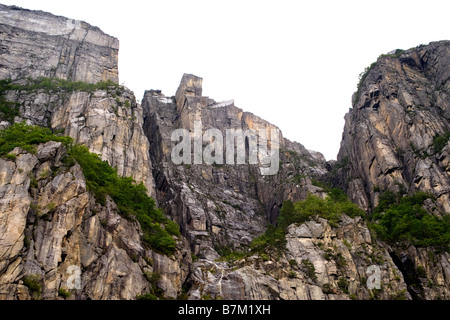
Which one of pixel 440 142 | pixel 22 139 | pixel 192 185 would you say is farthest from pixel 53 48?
pixel 440 142

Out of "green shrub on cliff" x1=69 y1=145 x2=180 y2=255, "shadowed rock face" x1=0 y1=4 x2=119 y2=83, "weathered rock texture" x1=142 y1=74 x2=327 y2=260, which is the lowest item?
"green shrub on cliff" x1=69 y1=145 x2=180 y2=255

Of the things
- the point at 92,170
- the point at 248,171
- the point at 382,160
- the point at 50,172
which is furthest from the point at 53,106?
the point at 382,160

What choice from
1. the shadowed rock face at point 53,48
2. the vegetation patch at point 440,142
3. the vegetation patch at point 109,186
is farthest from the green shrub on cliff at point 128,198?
the vegetation patch at point 440,142

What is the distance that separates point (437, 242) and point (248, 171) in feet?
142

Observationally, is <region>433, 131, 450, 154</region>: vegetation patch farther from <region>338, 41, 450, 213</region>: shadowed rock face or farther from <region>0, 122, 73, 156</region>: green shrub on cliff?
<region>0, 122, 73, 156</region>: green shrub on cliff

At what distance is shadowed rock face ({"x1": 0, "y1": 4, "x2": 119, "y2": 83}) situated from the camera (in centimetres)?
9075

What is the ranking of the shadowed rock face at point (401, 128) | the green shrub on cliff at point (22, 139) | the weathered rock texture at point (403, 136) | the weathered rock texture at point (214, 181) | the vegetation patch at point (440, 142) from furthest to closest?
the vegetation patch at point (440, 142)
the shadowed rock face at point (401, 128)
the weathered rock texture at point (214, 181)
the weathered rock texture at point (403, 136)
the green shrub on cliff at point (22, 139)

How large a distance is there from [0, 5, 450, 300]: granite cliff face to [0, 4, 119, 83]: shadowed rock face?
0.31m

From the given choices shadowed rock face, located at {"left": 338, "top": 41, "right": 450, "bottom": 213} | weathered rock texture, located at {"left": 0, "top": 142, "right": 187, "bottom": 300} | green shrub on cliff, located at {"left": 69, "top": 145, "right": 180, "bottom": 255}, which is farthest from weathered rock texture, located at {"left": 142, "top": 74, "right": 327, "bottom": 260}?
weathered rock texture, located at {"left": 0, "top": 142, "right": 187, "bottom": 300}

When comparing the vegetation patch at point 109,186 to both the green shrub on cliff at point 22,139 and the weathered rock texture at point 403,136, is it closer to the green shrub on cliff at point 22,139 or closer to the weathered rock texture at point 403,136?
the green shrub on cliff at point 22,139

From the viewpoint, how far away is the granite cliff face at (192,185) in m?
47.0

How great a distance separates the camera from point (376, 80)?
3996 inches

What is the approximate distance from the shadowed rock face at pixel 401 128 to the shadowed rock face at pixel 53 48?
51.1 m
